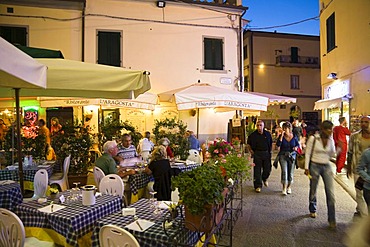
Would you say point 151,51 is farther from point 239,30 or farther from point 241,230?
point 241,230

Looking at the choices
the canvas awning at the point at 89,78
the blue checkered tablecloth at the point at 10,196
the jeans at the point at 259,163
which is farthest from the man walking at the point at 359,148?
the blue checkered tablecloth at the point at 10,196

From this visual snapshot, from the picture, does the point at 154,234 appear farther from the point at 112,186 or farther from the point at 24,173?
the point at 24,173

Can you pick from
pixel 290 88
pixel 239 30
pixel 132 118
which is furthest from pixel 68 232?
pixel 290 88

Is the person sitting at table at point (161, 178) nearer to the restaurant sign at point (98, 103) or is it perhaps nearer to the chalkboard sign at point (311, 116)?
the restaurant sign at point (98, 103)

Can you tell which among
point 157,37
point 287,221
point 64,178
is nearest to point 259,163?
point 287,221

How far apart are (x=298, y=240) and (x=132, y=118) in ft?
29.9

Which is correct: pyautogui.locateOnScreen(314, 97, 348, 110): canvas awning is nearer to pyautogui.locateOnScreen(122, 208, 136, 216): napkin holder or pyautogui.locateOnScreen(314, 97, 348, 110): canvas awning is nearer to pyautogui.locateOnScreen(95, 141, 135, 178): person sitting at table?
pyautogui.locateOnScreen(95, 141, 135, 178): person sitting at table

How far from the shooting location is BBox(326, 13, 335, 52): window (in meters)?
14.4

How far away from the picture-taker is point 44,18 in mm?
11750

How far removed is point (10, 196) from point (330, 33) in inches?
606

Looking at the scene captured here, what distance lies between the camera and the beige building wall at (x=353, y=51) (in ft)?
35.9

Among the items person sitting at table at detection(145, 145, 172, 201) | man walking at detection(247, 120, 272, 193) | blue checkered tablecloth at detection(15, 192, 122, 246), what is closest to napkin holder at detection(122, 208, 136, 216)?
blue checkered tablecloth at detection(15, 192, 122, 246)

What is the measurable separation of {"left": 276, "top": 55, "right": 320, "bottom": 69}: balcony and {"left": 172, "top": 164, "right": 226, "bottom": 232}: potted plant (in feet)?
93.5

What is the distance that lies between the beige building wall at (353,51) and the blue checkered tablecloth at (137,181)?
29.2 ft
